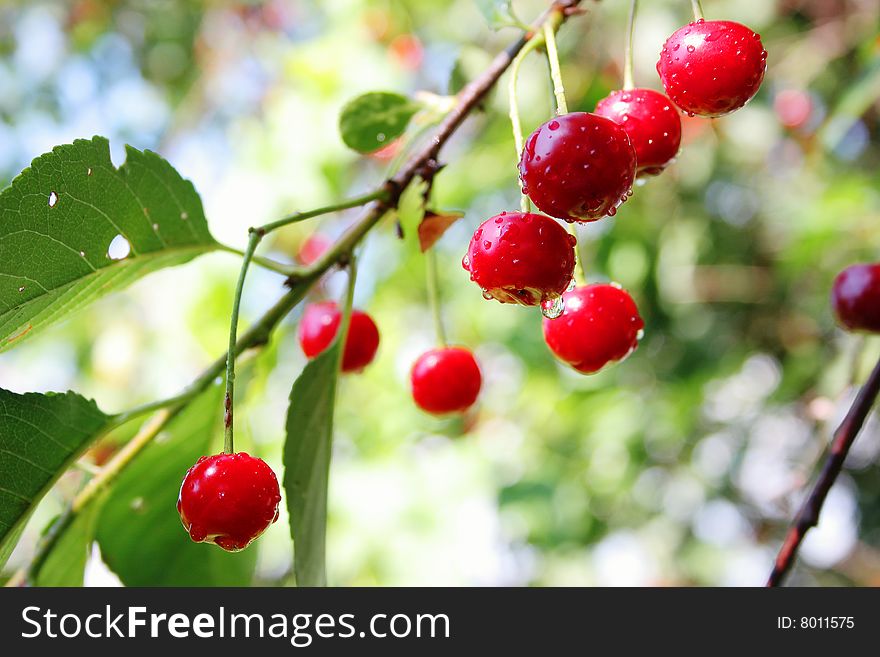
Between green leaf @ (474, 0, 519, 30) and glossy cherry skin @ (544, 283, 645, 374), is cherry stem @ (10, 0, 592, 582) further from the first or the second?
glossy cherry skin @ (544, 283, 645, 374)

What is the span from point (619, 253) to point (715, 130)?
91 cm

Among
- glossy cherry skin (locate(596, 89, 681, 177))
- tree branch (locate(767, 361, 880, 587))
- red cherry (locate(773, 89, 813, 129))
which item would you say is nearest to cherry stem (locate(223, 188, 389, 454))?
glossy cherry skin (locate(596, 89, 681, 177))

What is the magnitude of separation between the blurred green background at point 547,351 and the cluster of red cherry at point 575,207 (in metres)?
1.72

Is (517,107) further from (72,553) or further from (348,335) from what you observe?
(72,553)

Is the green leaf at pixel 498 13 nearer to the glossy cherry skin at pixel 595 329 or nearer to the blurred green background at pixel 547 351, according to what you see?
the glossy cherry skin at pixel 595 329

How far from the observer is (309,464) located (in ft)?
4.29

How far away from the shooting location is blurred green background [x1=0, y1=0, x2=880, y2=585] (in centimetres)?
345

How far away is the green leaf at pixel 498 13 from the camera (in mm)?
1345

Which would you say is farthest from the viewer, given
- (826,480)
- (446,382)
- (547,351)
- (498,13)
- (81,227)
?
(547,351)

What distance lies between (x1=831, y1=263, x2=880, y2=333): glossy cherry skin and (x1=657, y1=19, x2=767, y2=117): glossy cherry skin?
0.83 metres

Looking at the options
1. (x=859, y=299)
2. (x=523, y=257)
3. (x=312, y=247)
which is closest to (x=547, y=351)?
(x=312, y=247)

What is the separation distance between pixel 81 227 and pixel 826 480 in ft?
3.69

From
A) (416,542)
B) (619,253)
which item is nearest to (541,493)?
(416,542)

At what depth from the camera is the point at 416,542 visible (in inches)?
138
